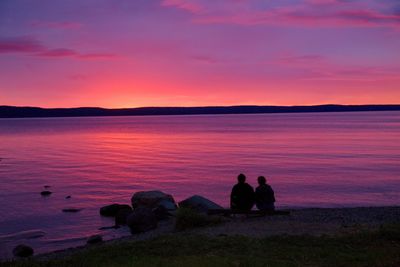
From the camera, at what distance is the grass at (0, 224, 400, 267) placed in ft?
36.1

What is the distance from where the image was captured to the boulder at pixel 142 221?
2197 centimetres

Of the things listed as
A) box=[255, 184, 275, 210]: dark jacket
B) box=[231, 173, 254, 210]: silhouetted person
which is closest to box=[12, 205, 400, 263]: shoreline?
box=[231, 173, 254, 210]: silhouetted person

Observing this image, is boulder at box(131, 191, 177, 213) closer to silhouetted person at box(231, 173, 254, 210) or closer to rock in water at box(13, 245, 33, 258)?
rock in water at box(13, 245, 33, 258)

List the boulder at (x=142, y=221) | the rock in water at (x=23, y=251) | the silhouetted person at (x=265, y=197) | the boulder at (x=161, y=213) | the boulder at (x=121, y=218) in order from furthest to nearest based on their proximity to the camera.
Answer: the boulder at (x=121, y=218) → the boulder at (x=161, y=213) → the boulder at (x=142, y=221) → the rock in water at (x=23, y=251) → the silhouetted person at (x=265, y=197)

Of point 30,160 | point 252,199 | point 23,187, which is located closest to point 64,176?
point 23,187

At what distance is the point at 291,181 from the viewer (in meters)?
38.9

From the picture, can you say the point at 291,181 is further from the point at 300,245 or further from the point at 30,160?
the point at 30,160

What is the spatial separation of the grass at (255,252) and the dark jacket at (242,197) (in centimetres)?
474

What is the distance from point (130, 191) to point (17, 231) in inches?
509

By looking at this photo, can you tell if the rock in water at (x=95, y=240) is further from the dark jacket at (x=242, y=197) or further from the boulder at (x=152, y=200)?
the dark jacket at (x=242, y=197)

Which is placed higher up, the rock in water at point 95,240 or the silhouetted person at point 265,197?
the silhouetted person at point 265,197

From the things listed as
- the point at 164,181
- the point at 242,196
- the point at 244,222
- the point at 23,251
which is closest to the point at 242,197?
the point at 242,196

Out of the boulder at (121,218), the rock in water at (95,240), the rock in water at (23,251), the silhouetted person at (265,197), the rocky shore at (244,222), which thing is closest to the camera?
the rocky shore at (244,222)

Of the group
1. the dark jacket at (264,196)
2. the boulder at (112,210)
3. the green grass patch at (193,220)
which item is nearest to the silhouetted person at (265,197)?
the dark jacket at (264,196)
